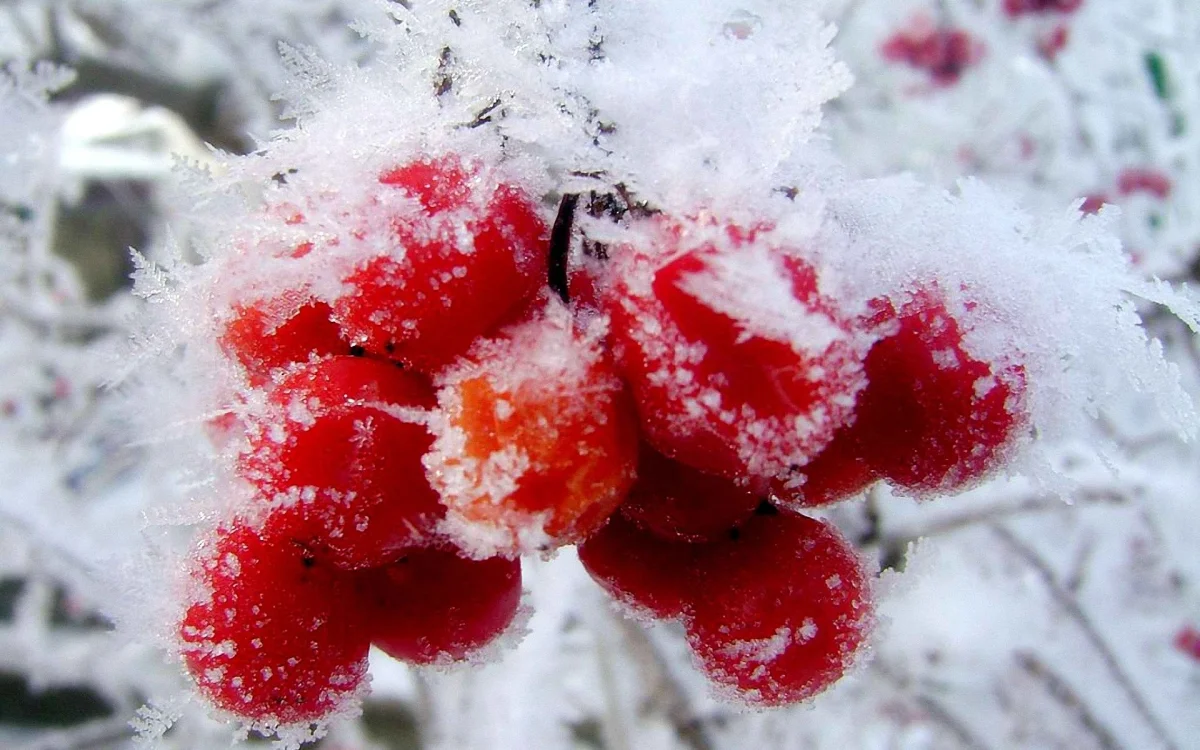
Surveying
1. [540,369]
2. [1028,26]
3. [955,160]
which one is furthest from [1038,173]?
[540,369]

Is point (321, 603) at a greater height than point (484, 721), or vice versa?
point (321, 603)

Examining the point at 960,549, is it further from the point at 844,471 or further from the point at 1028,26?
the point at 844,471

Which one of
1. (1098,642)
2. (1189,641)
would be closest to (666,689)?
(1098,642)

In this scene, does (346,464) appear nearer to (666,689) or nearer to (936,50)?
(666,689)

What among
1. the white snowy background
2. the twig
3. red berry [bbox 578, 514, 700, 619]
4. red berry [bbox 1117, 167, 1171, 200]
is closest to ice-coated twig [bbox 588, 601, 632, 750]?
the white snowy background

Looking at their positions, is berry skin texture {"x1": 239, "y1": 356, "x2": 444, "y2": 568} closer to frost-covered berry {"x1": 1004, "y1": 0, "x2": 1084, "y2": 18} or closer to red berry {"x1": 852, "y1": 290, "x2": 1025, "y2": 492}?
red berry {"x1": 852, "y1": 290, "x2": 1025, "y2": 492}

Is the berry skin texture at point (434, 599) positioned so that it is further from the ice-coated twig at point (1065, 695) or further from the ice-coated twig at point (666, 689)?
the ice-coated twig at point (1065, 695)

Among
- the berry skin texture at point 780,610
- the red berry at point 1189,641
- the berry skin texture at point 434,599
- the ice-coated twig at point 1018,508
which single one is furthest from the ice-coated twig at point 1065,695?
the berry skin texture at point 434,599
